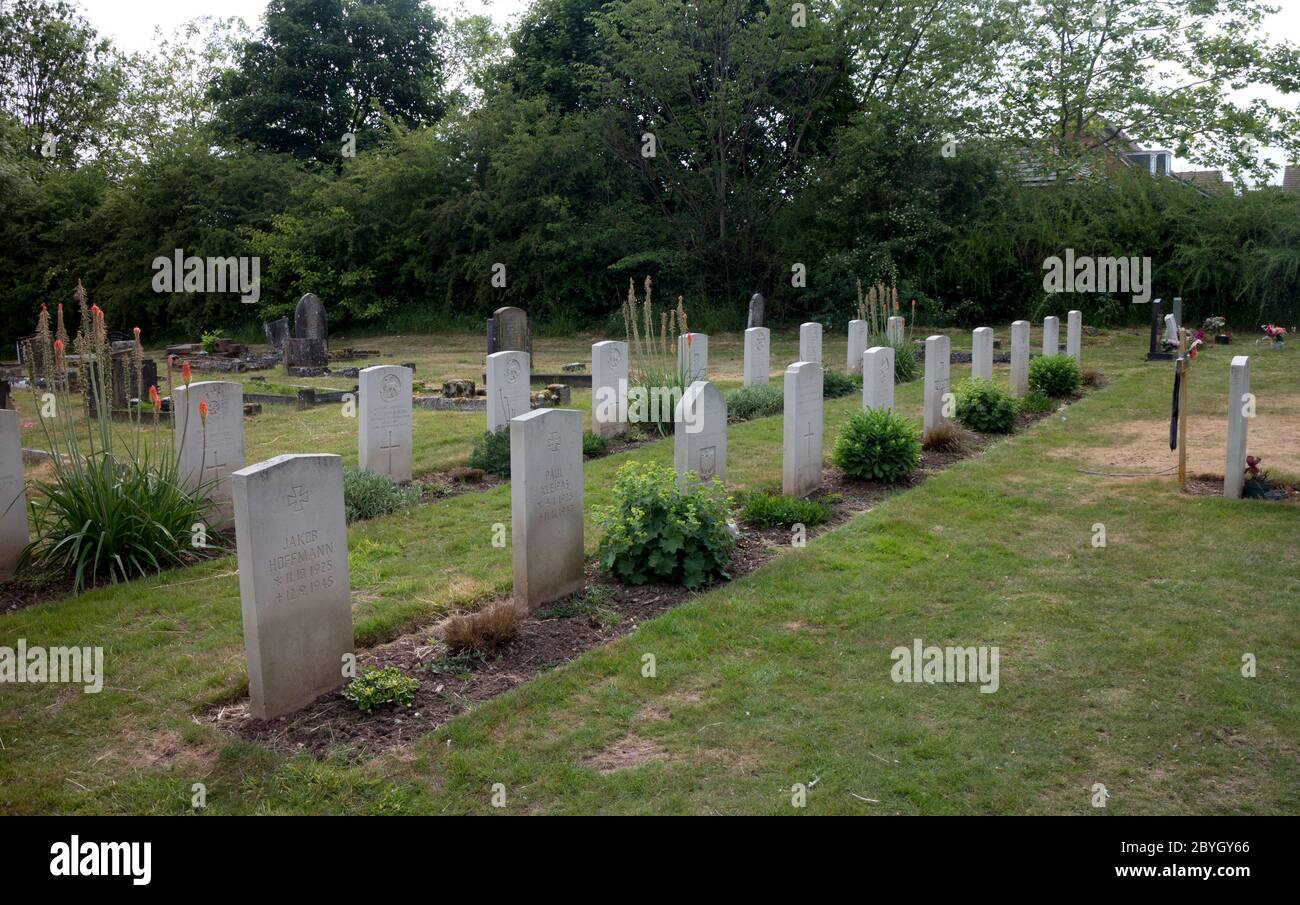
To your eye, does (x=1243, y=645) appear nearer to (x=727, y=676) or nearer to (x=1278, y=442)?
(x=727, y=676)

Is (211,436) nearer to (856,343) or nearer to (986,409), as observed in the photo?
(986,409)

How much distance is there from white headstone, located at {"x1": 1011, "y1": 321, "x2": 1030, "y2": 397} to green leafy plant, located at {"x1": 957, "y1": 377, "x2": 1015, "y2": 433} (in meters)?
2.18

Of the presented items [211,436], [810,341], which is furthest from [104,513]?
[810,341]

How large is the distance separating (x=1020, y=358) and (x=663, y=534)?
9.48 meters

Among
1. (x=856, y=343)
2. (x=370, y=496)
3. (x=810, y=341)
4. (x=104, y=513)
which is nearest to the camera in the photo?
(x=104, y=513)

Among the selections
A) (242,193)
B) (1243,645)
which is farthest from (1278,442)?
(242,193)

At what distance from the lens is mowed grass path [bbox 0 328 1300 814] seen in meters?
4.30

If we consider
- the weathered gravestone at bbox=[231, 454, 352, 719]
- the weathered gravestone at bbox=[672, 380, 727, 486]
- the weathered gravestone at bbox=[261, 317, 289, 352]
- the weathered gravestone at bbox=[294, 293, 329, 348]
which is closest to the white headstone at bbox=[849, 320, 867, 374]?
the weathered gravestone at bbox=[672, 380, 727, 486]

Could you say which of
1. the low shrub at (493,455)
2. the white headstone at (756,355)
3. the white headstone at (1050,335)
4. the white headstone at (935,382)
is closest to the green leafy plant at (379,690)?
the low shrub at (493,455)

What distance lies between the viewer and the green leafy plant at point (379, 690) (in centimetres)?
504

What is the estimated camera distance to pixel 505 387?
11336 mm

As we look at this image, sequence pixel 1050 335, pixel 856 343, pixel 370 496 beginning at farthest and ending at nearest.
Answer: pixel 856 343, pixel 1050 335, pixel 370 496

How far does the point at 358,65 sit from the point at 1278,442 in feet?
99.6

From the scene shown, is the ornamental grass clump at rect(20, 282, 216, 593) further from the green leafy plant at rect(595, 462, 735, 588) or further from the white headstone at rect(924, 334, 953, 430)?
the white headstone at rect(924, 334, 953, 430)
